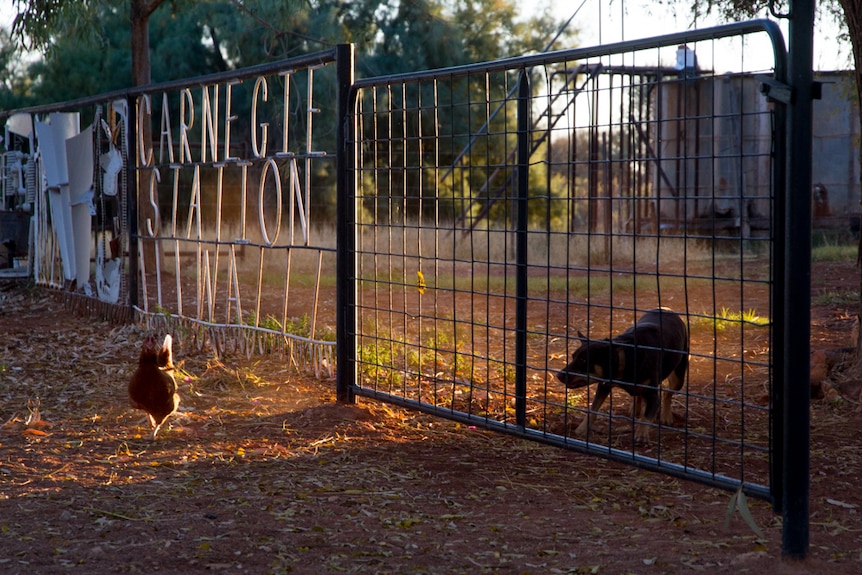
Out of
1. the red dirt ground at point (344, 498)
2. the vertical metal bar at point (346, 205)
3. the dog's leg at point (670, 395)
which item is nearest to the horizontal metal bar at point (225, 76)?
the vertical metal bar at point (346, 205)

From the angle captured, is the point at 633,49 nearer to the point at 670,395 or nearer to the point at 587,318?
the point at 587,318

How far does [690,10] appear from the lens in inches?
362

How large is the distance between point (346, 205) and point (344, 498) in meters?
2.35

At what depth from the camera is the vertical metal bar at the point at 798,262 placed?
3.28m

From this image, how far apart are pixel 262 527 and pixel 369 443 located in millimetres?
1553

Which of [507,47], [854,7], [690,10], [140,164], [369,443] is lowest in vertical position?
[369,443]

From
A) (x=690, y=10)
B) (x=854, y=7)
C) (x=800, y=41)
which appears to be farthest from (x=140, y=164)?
(x=800, y=41)

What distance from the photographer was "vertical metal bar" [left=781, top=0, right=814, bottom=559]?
328 centimetres

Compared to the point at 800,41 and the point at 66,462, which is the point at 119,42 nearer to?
the point at 66,462

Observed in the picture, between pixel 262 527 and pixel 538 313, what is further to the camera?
pixel 538 313

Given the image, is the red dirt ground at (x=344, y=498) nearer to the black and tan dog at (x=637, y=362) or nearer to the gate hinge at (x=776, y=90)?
the black and tan dog at (x=637, y=362)

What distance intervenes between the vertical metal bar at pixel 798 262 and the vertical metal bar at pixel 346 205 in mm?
3280

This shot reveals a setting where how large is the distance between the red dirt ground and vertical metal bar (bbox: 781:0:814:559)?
38cm

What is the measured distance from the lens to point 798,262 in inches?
131
